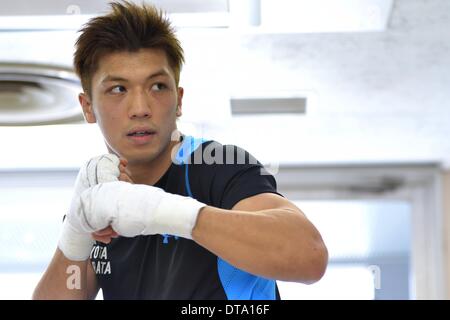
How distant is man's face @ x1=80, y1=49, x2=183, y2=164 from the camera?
3.36 ft

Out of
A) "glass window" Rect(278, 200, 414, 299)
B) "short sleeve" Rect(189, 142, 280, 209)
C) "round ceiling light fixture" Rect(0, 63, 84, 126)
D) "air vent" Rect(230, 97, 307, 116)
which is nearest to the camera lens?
"short sleeve" Rect(189, 142, 280, 209)

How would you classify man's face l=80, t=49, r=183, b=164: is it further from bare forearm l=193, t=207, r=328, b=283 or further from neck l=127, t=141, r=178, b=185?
bare forearm l=193, t=207, r=328, b=283

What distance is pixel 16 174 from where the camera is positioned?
339 cm

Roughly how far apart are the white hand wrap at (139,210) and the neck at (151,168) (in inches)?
5.6

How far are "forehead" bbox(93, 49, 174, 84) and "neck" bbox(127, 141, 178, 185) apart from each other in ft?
0.33

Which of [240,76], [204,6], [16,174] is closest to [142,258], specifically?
[204,6]

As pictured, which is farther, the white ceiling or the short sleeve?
the white ceiling

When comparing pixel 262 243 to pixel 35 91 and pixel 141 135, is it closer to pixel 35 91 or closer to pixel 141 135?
pixel 141 135

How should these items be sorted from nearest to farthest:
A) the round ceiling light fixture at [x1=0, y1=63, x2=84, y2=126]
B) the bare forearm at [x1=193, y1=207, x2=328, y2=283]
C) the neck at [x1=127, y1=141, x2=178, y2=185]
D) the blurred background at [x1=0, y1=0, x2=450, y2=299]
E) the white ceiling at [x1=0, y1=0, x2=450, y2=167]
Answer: the bare forearm at [x1=193, y1=207, x2=328, y2=283]
the neck at [x1=127, y1=141, x2=178, y2=185]
the blurred background at [x1=0, y1=0, x2=450, y2=299]
the white ceiling at [x1=0, y1=0, x2=450, y2=167]
the round ceiling light fixture at [x1=0, y1=63, x2=84, y2=126]

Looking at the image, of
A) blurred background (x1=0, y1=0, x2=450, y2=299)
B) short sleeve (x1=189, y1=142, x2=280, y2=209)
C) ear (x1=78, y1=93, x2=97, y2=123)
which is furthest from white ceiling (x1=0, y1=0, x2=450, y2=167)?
short sleeve (x1=189, y1=142, x2=280, y2=209)

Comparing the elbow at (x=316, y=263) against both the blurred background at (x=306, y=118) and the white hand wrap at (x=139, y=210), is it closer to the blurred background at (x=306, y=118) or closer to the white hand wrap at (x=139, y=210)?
the white hand wrap at (x=139, y=210)

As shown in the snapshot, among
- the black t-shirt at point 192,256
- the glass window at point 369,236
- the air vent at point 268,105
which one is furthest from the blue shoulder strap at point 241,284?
the glass window at point 369,236

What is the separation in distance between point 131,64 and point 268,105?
157 centimetres
